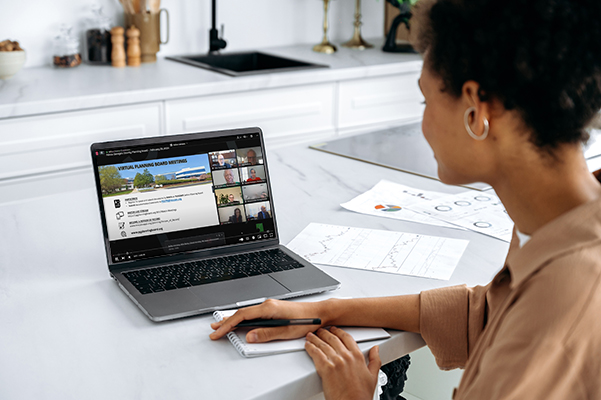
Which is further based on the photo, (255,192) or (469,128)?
(255,192)

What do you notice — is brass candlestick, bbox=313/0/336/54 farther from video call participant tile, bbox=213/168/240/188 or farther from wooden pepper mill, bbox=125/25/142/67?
video call participant tile, bbox=213/168/240/188

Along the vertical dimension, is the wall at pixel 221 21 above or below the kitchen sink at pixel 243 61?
above

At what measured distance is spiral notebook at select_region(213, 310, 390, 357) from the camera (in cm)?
92

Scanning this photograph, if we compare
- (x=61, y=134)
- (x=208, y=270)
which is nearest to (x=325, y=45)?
(x=61, y=134)

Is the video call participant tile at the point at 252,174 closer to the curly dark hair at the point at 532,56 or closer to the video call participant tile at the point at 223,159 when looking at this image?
the video call participant tile at the point at 223,159

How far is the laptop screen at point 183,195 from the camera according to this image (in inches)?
45.3

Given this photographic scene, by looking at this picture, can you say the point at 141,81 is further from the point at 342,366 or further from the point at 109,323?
the point at 342,366

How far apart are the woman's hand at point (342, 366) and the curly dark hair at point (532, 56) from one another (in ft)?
1.26

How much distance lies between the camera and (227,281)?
111 cm

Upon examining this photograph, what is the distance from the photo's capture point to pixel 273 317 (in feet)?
3.21

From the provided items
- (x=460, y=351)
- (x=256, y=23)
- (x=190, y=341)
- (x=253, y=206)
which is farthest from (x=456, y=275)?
(x=256, y=23)

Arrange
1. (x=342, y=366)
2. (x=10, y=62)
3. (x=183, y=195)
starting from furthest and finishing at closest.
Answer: (x=10, y=62) → (x=183, y=195) → (x=342, y=366)

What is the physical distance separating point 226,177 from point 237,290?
0.80 ft

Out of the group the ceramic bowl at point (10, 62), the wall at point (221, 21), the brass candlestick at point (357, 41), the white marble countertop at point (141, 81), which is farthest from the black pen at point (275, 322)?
the brass candlestick at point (357, 41)
